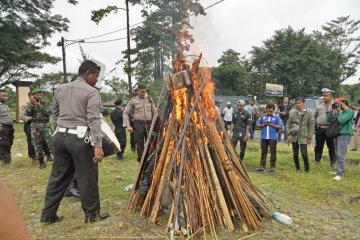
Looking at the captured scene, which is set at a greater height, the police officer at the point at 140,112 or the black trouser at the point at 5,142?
the police officer at the point at 140,112

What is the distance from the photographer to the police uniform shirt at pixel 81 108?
14.2 feet

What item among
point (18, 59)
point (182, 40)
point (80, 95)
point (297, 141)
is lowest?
point (297, 141)

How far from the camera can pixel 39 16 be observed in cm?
2398

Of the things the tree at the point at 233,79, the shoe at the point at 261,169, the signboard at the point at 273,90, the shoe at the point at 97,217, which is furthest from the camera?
the tree at the point at 233,79

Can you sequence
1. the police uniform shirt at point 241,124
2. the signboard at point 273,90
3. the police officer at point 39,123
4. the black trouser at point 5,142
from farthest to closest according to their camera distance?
1. the signboard at point 273,90
2. the police uniform shirt at point 241,124
3. the black trouser at point 5,142
4. the police officer at point 39,123

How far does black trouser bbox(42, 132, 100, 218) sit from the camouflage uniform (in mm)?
3854

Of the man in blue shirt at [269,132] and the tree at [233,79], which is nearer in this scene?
the man in blue shirt at [269,132]

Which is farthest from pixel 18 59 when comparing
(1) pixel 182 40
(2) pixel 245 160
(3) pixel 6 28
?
(1) pixel 182 40

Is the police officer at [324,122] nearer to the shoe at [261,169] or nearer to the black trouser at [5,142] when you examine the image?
the shoe at [261,169]

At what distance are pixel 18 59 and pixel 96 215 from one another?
22.8 meters

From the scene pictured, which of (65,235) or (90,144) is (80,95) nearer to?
(90,144)

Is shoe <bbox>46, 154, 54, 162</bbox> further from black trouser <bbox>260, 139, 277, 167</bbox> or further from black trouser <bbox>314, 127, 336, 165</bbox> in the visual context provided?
black trouser <bbox>314, 127, 336, 165</bbox>

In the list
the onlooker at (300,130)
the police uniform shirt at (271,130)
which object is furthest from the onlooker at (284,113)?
the police uniform shirt at (271,130)

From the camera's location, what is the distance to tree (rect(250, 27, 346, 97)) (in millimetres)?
36062
